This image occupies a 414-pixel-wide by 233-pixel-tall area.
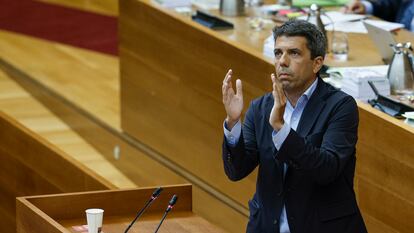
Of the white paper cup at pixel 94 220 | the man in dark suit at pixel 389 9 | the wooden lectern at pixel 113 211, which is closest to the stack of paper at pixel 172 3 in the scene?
the man in dark suit at pixel 389 9

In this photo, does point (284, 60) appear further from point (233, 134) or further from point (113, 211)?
point (113, 211)

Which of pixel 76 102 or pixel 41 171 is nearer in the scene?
pixel 41 171

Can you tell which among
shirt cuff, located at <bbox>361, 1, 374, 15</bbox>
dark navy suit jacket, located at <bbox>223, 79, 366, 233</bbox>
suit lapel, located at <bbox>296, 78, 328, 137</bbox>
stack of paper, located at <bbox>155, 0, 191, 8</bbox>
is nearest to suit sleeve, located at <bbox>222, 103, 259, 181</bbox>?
dark navy suit jacket, located at <bbox>223, 79, 366, 233</bbox>

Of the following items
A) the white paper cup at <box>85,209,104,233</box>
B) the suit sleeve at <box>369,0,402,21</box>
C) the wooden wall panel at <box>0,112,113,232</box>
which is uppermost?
the white paper cup at <box>85,209,104,233</box>

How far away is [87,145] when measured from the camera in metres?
5.33

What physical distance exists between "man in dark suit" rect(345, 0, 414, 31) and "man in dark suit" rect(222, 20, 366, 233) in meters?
2.31

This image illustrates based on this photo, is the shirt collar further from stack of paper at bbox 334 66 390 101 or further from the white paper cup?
stack of paper at bbox 334 66 390 101

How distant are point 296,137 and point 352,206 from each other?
26cm

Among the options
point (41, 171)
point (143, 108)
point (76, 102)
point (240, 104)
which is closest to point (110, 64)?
point (76, 102)

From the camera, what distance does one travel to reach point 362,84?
366cm

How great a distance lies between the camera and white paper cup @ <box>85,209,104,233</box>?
274 centimetres

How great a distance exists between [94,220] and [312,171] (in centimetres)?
57

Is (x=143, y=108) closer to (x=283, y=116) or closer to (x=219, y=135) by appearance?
(x=219, y=135)

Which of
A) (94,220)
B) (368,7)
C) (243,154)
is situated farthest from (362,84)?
(368,7)
